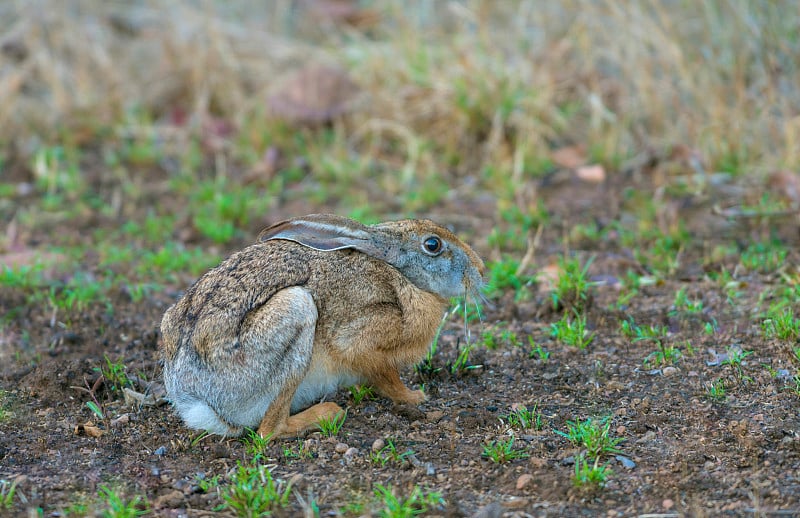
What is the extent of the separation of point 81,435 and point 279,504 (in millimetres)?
1285

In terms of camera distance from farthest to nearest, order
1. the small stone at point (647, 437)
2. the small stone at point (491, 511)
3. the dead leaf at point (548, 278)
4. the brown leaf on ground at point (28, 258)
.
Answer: the brown leaf on ground at point (28, 258) → the dead leaf at point (548, 278) → the small stone at point (647, 437) → the small stone at point (491, 511)

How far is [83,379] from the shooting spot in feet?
16.7

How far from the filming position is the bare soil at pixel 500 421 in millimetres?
3963

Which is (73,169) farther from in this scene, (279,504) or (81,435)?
(279,504)

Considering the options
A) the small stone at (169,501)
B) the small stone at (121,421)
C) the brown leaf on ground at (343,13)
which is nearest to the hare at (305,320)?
the small stone at (121,421)

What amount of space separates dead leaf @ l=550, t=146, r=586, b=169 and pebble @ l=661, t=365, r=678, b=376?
355 cm

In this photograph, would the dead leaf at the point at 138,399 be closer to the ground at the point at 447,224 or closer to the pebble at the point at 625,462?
the ground at the point at 447,224

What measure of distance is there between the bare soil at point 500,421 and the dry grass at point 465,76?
Result: 196cm

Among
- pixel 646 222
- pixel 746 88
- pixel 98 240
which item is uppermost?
pixel 746 88

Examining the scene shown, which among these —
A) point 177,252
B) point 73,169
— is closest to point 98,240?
point 177,252

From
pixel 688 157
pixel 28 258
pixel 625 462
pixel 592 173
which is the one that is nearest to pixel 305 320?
pixel 625 462

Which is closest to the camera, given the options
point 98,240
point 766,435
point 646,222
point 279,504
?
point 279,504

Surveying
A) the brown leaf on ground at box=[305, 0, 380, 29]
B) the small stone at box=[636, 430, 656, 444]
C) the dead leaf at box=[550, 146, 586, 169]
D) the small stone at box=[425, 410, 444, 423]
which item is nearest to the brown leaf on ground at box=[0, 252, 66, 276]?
the small stone at box=[425, 410, 444, 423]

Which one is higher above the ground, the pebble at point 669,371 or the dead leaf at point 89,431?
the pebble at point 669,371
